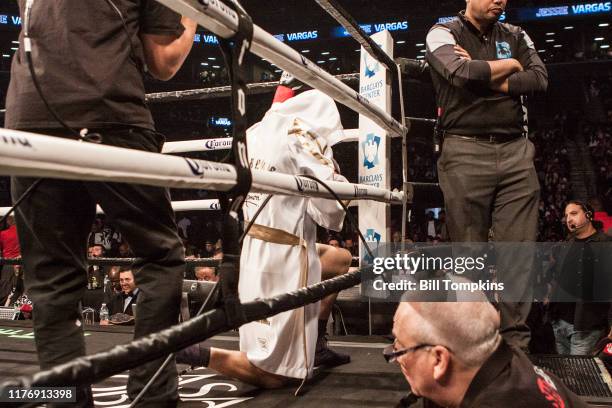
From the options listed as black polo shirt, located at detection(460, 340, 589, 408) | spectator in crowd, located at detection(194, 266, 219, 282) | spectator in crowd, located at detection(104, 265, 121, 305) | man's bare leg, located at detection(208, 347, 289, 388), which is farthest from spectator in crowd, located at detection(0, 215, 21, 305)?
black polo shirt, located at detection(460, 340, 589, 408)

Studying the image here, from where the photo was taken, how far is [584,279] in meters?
4.08

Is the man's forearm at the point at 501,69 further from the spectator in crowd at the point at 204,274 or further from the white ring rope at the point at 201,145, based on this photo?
the spectator in crowd at the point at 204,274

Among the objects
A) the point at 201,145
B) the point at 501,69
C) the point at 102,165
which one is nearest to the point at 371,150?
the point at 501,69

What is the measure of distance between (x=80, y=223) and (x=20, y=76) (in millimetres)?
316

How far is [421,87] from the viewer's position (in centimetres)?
1661

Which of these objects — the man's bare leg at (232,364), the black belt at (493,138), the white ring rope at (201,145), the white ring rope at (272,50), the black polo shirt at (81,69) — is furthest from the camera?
the white ring rope at (201,145)

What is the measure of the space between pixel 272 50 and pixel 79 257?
23.1 inches

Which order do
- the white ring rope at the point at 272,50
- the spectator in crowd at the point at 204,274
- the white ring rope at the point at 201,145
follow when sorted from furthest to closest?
the spectator in crowd at the point at 204,274, the white ring rope at the point at 201,145, the white ring rope at the point at 272,50

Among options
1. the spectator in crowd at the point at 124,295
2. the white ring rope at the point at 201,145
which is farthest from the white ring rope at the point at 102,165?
the spectator in crowd at the point at 124,295

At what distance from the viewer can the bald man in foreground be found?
1.04m

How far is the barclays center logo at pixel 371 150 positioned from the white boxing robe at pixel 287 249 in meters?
0.39

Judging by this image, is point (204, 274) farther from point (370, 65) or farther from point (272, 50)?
point (272, 50)

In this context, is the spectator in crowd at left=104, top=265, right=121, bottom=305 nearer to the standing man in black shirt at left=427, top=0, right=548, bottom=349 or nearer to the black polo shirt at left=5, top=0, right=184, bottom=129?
the standing man in black shirt at left=427, top=0, right=548, bottom=349

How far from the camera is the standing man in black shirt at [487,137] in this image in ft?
6.35
